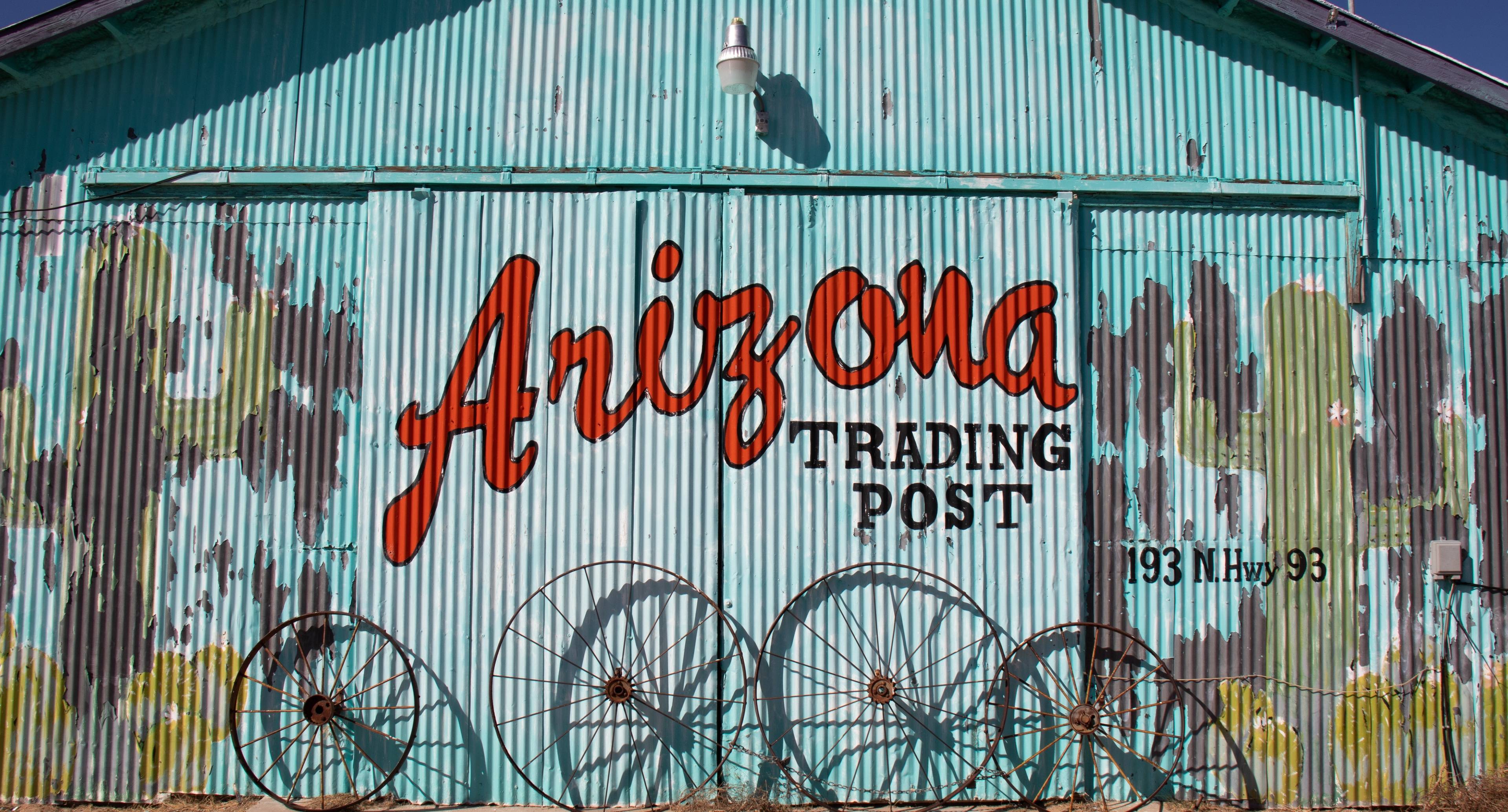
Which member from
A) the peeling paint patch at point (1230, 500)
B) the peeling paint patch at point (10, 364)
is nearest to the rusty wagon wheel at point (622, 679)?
the peeling paint patch at point (1230, 500)

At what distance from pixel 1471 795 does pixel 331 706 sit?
8778 mm

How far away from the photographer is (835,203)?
717cm

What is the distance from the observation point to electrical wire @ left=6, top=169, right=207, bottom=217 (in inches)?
280

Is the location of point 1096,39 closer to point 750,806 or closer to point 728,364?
point 728,364

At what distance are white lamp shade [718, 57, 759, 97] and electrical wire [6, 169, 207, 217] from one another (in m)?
4.21

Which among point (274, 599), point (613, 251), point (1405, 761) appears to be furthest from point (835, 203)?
point (1405, 761)

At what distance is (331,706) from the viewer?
6.66 m

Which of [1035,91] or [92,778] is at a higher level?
[1035,91]

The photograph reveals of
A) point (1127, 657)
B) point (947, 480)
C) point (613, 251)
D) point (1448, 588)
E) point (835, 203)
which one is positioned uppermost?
point (835, 203)

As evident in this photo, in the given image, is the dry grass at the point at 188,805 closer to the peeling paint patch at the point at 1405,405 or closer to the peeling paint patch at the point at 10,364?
the peeling paint patch at the point at 10,364

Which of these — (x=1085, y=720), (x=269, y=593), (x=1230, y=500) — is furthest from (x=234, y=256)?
(x=1230, y=500)

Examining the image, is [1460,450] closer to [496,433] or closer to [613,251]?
[613,251]

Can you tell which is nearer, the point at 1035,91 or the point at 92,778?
the point at 92,778

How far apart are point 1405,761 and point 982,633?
137 inches
